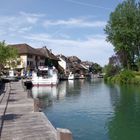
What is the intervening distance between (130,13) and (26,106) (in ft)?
219

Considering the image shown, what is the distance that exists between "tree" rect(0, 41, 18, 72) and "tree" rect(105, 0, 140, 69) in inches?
1021

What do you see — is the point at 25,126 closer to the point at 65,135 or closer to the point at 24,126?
the point at 24,126

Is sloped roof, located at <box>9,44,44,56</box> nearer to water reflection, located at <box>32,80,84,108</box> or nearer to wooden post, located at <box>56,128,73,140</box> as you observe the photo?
water reflection, located at <box>32,80,84,108</box>

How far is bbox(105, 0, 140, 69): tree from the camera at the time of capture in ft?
297

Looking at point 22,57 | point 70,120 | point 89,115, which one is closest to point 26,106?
point 70,120

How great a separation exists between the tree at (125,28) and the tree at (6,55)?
25.9 meters

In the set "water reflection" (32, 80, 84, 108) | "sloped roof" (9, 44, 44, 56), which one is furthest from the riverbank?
"sloped roof" (9, 44, 44, 56)

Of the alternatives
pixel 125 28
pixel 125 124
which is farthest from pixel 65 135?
pixel 125 28

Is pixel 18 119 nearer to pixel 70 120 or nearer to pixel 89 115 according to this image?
pixel 70 120

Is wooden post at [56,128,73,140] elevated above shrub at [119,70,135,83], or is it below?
below

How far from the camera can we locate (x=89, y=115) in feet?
107

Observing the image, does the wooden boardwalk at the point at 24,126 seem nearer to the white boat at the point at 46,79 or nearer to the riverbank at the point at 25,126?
the riverbank at the point at 25,126

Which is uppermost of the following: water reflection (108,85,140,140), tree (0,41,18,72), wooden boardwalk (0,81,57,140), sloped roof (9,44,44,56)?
sloped roof (9,44,44,56)

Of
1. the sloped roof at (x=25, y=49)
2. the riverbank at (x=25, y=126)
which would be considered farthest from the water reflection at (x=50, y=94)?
the sloped roof at (x=25, y=49)
